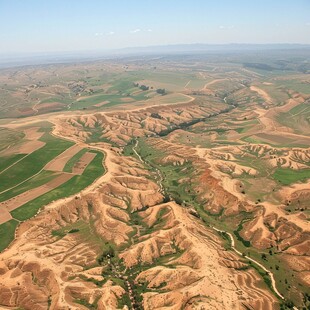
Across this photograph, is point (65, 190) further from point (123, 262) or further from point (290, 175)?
point (290, 175)

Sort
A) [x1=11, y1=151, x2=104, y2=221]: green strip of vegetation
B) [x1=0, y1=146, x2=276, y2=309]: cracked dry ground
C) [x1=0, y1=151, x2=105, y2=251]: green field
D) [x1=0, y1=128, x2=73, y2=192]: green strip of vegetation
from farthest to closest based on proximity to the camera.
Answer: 1. [x1=0, y1=128, x2=73, y2=192]: green strip of vegetation
2. [x1=11, y1=151, x2=104, y2=221]: green strip of vegetation
3. [x1=0, y1=151, x2=105, y2=251]: green field
4. [x1=0, y1=146, x2=276, y2=309]: cracked dry ground

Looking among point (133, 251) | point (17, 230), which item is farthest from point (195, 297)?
point (17, 230)

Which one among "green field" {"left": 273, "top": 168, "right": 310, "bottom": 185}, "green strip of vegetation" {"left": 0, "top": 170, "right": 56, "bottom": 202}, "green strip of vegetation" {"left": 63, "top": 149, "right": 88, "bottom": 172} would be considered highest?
"green strip of vegetation" {"left": 63, "top": 149, "right": 88, "bottom": 172}

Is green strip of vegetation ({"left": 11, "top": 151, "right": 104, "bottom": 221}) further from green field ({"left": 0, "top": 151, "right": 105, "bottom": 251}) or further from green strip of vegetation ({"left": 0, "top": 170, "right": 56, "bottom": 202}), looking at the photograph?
green strip of vegetation ({"left": 0, "top": 170, "right": 56, "bottom": 202})

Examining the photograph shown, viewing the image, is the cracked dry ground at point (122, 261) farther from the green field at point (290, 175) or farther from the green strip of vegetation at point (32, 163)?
the green field at point (290, 175)

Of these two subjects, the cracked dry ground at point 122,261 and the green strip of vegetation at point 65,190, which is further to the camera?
the green strip of vegetation at point 65,190

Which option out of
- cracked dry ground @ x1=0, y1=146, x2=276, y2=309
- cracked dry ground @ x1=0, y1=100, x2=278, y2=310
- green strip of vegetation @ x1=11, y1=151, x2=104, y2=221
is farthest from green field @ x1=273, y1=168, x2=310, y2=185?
green strip of vegetation @ x1=11, y1=151, x2=104, y2=221

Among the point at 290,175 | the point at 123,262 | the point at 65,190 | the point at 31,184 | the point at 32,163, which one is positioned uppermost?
the point at 32,163

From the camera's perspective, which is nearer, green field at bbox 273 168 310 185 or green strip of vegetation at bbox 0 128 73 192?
green field at bbox 273 168 310 185

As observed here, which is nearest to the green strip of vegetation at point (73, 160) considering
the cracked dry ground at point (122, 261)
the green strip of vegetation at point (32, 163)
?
the green strip of vegetation at point (32, 163)

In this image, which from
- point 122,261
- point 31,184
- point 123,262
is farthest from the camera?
point 31,184

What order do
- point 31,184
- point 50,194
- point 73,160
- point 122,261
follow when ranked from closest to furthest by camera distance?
point 122,261, point 50,194, point 31,184, point 73,160

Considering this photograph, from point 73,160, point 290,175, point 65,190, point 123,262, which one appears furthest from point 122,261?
point 290,175

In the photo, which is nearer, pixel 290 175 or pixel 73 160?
pixel 290 175
